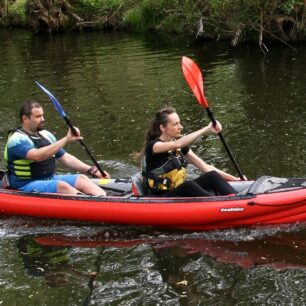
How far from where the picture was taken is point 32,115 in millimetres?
5879

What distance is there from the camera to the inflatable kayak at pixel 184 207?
542 cm

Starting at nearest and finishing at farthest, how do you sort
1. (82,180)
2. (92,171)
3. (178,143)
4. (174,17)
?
1. (178,143)
2. (82,180)
3. (92,171)
4. (174,17)

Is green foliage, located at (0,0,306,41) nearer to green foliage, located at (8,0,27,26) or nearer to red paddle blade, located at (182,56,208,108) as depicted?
green foliage, located at (8,0,27,26)

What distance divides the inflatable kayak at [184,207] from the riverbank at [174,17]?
10.5 metres

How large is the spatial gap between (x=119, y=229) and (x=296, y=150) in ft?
10.4

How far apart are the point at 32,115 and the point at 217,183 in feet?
6.60

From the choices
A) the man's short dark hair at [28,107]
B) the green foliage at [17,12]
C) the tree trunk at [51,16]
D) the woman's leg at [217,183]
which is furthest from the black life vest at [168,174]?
the green foliage at [17,12]

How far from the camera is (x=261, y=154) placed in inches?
312

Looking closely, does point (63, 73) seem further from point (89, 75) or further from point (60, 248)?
point (60, 248)

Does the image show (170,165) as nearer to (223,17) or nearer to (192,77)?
(192,77)

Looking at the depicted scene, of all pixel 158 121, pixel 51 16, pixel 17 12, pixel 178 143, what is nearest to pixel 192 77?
pixel 158 121

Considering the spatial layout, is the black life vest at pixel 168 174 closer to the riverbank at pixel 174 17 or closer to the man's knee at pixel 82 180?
the man's knee at pixel 82 180

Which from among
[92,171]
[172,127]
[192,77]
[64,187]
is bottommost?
[92,171]

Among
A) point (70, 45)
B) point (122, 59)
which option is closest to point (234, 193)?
point (122, 59)
